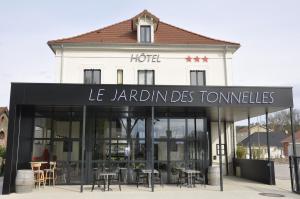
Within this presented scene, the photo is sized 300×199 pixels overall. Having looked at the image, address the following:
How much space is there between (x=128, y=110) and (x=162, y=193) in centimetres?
441

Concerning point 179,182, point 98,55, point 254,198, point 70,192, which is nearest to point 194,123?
point 179,182

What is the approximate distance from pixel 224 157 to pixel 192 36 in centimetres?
823

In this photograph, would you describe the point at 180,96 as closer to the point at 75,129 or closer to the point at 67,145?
the point at 75,129

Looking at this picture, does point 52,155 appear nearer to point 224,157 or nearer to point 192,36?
point 224,157

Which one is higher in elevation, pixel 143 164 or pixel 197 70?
pixel 197 70

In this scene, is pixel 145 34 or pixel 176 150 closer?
pixel 176 150

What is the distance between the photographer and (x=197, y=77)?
807 inches

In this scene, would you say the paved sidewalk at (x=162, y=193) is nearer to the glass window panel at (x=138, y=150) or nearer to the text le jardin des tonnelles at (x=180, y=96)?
the glass window panel at (x=138, y=150)

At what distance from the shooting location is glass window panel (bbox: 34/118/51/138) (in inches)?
580

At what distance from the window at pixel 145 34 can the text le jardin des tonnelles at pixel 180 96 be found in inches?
325

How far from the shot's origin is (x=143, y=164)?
48.9ft

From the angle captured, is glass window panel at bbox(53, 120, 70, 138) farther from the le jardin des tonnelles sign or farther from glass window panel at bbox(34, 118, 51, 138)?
the le jardin des tonnelles sign

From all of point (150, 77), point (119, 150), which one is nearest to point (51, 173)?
point (119, 150)

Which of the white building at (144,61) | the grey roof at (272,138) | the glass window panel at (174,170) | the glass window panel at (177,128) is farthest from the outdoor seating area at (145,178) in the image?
the grey roof at (272,138)
